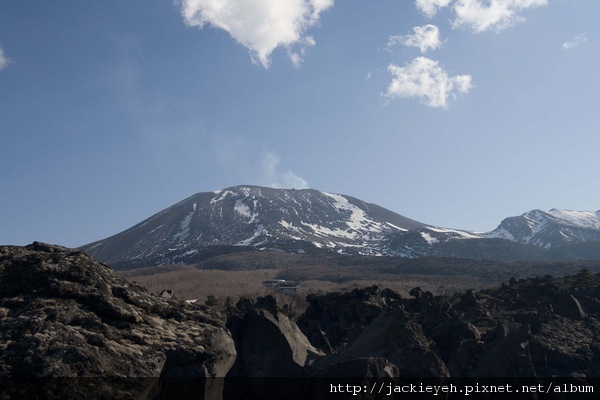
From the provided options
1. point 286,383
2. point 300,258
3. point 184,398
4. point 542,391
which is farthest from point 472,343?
point 300,258

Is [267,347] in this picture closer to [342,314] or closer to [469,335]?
[469,335]

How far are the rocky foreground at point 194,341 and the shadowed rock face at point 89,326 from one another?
0.02 metres

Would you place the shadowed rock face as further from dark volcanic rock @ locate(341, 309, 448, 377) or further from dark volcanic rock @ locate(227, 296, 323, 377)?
dark volcanic rock @ locate(341, 309, 448, 377)

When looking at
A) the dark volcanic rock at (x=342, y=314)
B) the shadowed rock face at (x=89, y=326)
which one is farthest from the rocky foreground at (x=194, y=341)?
the dark volcanic rock at (x=342, y=314)

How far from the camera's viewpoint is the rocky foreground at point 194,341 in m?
8.20

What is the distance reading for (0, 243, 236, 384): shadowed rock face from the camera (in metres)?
8.02

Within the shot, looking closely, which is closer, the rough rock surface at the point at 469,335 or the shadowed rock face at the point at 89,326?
the shadowed rock face at the point at 89,326

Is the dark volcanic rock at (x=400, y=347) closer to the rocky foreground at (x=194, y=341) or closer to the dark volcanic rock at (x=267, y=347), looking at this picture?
the rocky foreground at (x=194, y=341)

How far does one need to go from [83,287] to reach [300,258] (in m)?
157

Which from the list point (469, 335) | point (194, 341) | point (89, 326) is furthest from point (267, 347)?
point (469, 335)

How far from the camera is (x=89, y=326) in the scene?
883cm

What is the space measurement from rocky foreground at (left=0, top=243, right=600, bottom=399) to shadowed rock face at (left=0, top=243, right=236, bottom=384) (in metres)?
0.02

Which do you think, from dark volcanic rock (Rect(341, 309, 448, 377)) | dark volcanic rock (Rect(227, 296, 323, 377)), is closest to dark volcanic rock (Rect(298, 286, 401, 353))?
dark volcanic rock (Rect(341, 309, 448, 377))

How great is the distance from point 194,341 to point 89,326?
6.27ft
